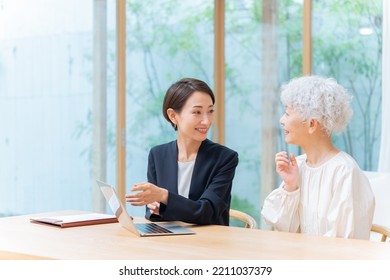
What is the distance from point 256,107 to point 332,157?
2772 millimetres

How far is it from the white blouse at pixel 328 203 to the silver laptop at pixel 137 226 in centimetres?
38

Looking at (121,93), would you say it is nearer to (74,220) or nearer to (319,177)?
(74,220)

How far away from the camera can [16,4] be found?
3617mm

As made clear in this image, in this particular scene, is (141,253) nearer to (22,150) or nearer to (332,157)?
(332,157)

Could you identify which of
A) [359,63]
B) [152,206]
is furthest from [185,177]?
[359,63]

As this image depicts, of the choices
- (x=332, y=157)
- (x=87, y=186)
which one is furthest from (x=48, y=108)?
(x=332, y=157)

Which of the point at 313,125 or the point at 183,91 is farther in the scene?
the point at 183,91

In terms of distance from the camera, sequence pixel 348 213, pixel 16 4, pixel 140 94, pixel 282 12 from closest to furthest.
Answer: pixel 348 213, pixel 16 4, pixel 140 94, pixel 282 12

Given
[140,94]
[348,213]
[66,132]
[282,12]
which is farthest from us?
[282,12]

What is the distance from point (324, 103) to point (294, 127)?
0.46 ft

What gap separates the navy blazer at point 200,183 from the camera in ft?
7.28

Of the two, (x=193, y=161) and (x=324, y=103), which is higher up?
(x=324, y=103)

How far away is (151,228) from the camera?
2.10 metres

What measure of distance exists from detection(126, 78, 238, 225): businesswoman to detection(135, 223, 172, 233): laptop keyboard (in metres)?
0.08
